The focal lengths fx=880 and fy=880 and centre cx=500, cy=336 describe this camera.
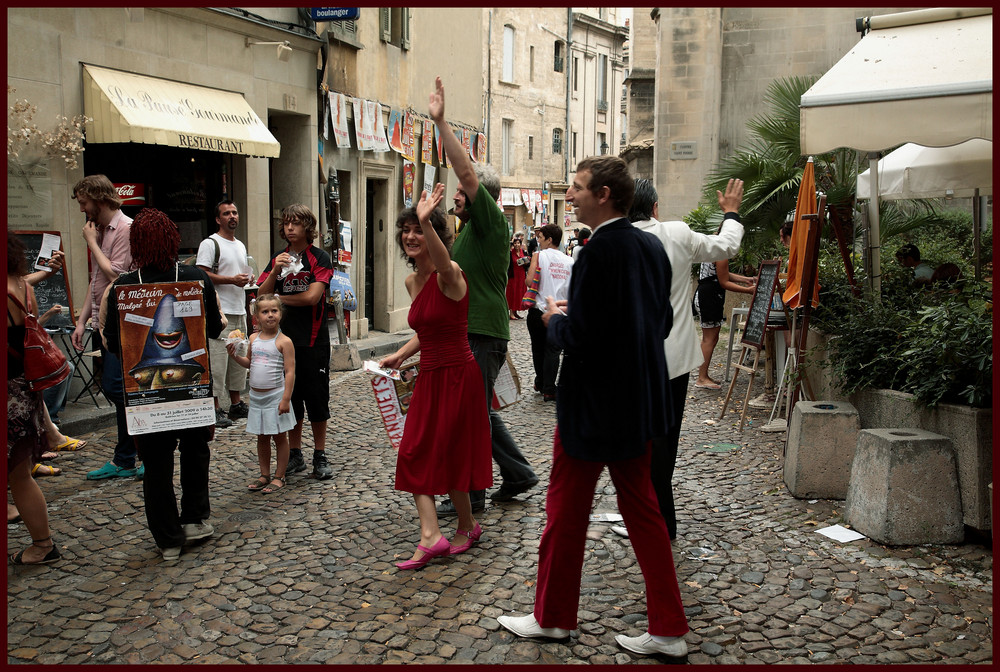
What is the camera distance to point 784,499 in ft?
18.9

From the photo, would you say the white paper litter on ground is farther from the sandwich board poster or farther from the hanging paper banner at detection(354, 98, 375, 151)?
the hanging paper banner at detection(354, 98, 375, 151)

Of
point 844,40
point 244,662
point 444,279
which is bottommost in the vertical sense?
point 244,662

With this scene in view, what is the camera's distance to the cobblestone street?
12.0 ft

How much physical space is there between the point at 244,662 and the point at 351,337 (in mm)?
11236

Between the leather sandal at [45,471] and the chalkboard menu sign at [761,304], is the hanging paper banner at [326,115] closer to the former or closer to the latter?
the chalkboard menu sign at [761,304]

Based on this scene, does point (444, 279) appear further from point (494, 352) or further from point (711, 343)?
point (711, 343)

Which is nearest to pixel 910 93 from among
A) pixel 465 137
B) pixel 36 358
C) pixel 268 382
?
pixel 268 382

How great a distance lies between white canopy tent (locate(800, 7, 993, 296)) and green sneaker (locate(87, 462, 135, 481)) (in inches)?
212

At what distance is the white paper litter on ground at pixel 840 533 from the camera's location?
16.2ft

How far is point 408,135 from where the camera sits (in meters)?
16.7

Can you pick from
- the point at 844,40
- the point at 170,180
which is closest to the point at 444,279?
the point at 170,180

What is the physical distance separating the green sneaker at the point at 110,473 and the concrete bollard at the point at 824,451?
180 inches

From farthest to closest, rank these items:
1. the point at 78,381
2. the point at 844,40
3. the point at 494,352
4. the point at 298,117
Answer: the point at 844,40 < the point at 298,117 < the point at 78,381 < the point at 494,352

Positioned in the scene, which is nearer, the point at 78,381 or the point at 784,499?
the point at 784,499
